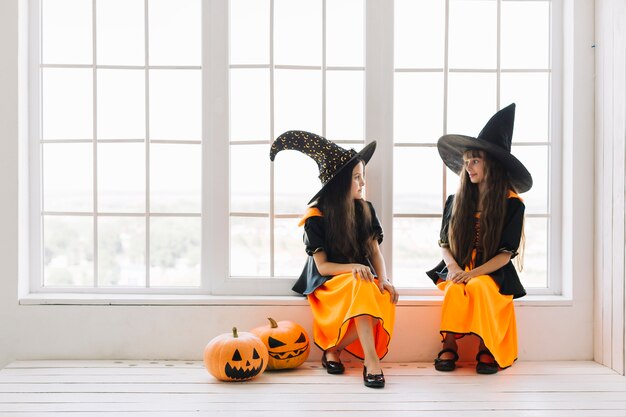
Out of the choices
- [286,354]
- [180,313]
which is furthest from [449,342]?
[180,313]

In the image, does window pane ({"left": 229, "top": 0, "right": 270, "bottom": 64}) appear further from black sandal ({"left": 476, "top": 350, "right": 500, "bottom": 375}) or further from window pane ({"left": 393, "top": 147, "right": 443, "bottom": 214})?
black sandal ({"left": 476, "top": 350, "right": 500, "bottom": 375})

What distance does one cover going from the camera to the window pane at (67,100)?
3287 mm

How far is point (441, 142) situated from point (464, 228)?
0.47 metres

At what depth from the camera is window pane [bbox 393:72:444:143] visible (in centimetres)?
329

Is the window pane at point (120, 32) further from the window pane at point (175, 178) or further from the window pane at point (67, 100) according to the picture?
the window pane at point (175, 178)

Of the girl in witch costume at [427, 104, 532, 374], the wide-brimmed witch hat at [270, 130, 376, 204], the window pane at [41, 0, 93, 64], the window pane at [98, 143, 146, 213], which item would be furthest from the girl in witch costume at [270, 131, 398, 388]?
the window pane at [41, 0, 93, 64]

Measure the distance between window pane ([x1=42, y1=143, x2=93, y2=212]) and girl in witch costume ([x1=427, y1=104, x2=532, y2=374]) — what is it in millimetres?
1925

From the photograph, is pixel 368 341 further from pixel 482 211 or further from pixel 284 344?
pixel 482 211

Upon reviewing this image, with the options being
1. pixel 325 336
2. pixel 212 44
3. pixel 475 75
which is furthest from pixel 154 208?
pixel 475 75

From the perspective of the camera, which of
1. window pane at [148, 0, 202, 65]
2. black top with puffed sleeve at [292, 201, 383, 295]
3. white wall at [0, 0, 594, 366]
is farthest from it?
window pane at [148, 0, 202, 65]

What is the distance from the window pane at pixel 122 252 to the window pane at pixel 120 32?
89 centimetres

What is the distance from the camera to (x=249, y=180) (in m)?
3.30

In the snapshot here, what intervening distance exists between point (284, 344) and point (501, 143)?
4.82 feet

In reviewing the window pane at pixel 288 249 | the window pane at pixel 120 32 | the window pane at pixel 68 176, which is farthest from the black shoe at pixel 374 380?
the window pane at pixel 120 32
